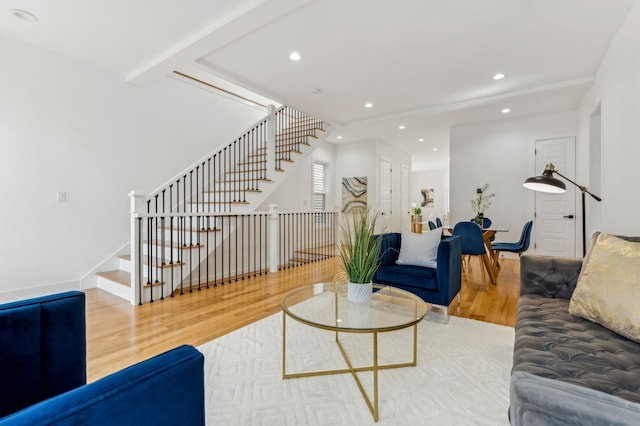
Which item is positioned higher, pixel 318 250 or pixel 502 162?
pixel 502 162

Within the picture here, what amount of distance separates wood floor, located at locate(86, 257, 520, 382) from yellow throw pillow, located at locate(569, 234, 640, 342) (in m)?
1.27

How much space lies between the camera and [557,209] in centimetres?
558

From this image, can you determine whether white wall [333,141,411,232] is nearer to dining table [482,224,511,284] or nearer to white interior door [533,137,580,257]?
dining table [482,224,511,284]

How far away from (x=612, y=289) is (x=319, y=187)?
6810mm

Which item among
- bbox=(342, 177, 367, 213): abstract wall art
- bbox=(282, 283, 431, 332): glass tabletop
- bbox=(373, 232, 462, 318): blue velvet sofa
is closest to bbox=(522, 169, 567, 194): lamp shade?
bbox=(373, 232, 462, 318): blue velvet sofa

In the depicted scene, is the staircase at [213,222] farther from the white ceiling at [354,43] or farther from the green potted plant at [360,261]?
the green potted plant at [360,261]

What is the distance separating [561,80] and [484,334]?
396 centimetres

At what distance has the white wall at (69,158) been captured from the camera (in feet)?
11.1

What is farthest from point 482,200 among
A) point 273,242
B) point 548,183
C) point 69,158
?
point 69,158

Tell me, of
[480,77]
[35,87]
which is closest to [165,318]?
[35,87]

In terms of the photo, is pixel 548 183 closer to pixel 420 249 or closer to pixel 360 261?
pixel 420 249

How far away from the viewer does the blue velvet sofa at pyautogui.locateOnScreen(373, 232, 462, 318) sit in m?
2.74

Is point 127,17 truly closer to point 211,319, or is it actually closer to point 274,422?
point 211,319

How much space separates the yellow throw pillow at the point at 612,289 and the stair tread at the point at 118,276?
13.3 ft
